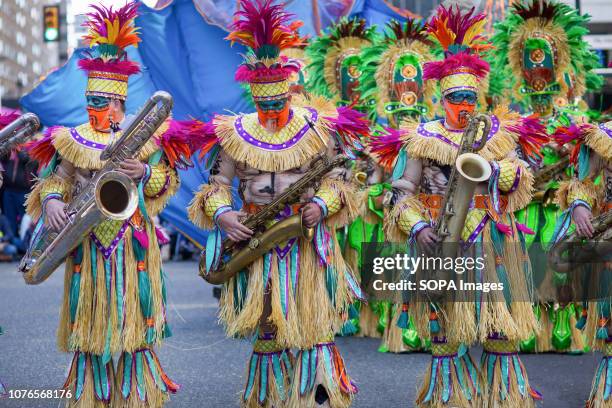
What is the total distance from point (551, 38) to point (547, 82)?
0.38 meters

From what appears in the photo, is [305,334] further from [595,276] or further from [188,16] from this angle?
[188,16]

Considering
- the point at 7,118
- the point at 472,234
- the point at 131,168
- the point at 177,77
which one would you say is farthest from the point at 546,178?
the point at 177,77

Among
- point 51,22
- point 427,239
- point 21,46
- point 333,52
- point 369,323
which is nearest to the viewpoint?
point 427,239

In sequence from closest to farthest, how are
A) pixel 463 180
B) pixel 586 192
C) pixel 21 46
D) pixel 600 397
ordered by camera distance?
pixel 463 180, pixel 600 397, pixel 586 192, pixel 21 46

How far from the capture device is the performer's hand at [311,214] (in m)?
5.03

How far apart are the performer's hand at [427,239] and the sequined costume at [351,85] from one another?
316cm

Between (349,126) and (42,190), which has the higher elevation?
(349,126)

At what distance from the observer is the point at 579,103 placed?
867 cm

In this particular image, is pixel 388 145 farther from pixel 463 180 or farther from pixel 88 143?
pixel 88 143

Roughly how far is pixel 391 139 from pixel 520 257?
1.04m

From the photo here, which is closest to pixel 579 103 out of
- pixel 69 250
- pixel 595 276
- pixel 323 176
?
pixel 595 276

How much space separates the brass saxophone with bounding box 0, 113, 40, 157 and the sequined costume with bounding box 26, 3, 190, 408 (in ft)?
0.40

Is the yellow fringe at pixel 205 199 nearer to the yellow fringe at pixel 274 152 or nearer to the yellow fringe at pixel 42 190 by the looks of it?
the yellow fringe at pixel 274 152

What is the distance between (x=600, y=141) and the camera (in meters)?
5.24
